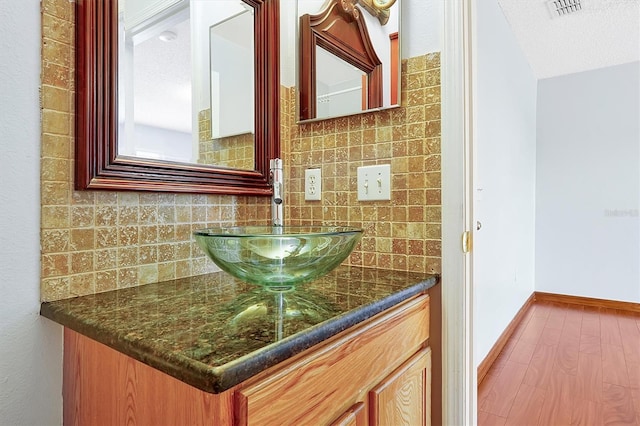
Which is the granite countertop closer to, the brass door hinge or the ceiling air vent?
the brass door hinge

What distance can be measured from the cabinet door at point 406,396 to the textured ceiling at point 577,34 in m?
2.39

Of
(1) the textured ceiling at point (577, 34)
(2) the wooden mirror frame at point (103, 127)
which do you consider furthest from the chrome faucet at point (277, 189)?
(1) the textured ceiling at point (577, 34)

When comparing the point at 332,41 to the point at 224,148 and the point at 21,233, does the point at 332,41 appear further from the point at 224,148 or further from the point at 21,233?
the point at 21,233

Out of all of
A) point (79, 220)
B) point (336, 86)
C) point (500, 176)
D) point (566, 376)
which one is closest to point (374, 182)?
point (336, 86)

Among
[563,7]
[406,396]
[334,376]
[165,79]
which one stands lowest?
[406,396]

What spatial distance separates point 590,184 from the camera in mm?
3467

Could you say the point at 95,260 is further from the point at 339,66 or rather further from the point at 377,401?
the point at 339,66

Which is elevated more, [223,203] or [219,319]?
[223,203]

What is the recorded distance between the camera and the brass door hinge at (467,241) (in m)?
0.95

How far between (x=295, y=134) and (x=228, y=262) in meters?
0.65

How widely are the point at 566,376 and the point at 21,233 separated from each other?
2539mm

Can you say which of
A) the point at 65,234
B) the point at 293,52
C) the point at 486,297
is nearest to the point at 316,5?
the point at 293,52

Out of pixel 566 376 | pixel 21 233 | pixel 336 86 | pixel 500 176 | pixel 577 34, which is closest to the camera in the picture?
pixel 21 233

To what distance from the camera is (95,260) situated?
75 centimetres
